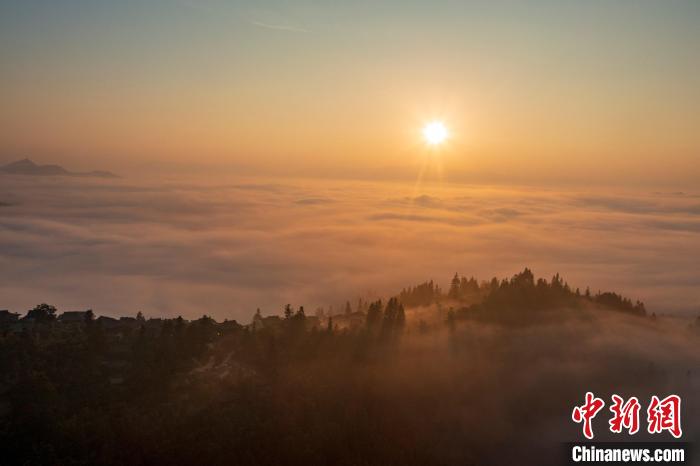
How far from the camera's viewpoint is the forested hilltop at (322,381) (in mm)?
80188

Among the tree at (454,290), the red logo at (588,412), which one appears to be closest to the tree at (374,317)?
the tree at (454,290)

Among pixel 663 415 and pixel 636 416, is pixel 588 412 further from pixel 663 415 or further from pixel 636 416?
pixel 663 415

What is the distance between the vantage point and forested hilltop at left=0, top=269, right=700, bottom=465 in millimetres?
80188

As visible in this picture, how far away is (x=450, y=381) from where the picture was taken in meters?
106

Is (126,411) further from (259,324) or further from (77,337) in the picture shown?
(259,324)

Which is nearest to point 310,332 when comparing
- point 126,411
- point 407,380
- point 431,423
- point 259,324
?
point 259,324

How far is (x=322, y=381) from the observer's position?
97562 millimetres

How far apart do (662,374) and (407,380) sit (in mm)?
58564

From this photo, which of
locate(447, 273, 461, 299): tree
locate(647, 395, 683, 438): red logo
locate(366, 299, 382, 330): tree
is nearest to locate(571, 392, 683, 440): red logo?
locate(647, 395, 683, 438): red logo

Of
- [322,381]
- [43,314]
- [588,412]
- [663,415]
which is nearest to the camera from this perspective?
[663,415]

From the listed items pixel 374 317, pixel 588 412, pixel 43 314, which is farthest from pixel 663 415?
pixel 43 314

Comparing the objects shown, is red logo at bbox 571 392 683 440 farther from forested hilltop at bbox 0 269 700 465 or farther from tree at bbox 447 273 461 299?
tree at bbox 447 273 461 299

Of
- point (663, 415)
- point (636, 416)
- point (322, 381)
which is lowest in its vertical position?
point (636, 416)

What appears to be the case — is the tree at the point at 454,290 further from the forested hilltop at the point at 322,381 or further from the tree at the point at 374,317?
the tree at the point at 374,317
